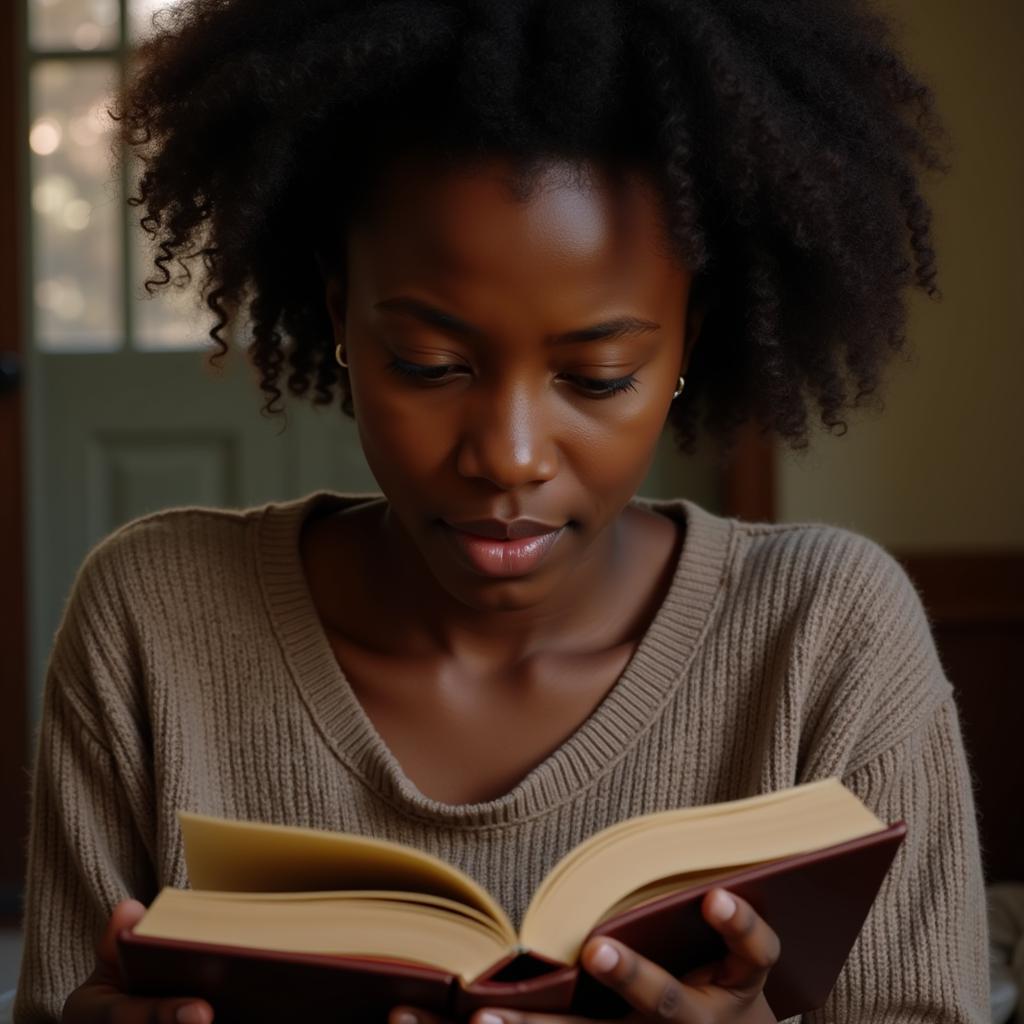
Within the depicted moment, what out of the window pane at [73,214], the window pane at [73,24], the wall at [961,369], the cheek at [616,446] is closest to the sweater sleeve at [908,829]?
the cheek at [616,446]

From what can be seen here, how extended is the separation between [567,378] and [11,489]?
7.47 feet

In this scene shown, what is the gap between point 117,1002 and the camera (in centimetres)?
90

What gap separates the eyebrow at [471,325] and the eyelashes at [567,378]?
0.03 metres

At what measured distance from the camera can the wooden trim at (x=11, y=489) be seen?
3031 millimetres

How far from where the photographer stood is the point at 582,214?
1.03 m

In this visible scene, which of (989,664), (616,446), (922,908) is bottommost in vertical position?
(989,664)

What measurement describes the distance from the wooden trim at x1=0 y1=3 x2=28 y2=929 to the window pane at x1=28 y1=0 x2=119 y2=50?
0.38 feet

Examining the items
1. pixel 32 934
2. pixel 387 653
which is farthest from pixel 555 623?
pixel 32 934

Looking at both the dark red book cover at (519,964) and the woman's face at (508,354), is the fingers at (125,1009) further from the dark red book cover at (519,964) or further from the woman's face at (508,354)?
the woman's face at (508,354)

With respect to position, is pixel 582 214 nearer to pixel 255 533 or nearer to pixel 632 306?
pixel 632 306

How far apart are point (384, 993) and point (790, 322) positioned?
67 cm

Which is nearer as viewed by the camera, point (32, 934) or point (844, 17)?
point (844, 17)

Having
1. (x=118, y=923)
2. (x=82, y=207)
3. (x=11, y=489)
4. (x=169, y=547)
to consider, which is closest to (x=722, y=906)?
(x=118, y=923)

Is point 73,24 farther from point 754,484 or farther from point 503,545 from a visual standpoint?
point 503,545
